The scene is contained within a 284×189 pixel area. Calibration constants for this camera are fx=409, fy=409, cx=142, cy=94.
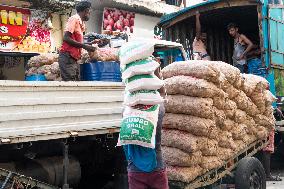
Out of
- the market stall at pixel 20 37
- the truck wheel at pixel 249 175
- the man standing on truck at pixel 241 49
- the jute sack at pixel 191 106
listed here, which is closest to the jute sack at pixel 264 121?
the truck wheel at pixel 249 175

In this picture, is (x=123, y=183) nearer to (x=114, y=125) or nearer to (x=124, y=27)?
(x=114, y=125)

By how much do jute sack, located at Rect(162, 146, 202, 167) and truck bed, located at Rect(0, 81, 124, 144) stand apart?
70cm

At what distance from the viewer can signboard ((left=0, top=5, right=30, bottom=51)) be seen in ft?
35.5

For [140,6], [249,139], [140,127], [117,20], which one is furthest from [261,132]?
[140,6]

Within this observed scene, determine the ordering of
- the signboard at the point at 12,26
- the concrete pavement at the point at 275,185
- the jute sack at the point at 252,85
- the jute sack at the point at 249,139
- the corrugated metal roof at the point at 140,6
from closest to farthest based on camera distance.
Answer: the jute sack at the point at 249,139 < the jute sack at the point at 252,85 < the concrete pavement at the point at 275,185 < the signboard at the point at 12,26 < the corrugated metal roof at the point at 140,6

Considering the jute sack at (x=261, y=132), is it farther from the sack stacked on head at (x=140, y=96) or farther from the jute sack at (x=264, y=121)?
the sack stacked on head at (x=140, y=96)

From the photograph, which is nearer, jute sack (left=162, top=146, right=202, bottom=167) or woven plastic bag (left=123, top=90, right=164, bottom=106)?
woven plastic bag (left=123, top=90, right=164, bottom=106)

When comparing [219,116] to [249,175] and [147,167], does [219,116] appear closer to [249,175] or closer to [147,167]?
[249,175]

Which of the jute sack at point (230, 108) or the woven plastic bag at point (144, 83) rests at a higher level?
the woven plastic bag at point (144, 83)

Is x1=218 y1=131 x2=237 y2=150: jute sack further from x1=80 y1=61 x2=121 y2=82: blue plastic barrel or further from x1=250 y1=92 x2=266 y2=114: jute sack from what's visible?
x1=80 y1=61 x2=121 y2=82: blue plastic barrel

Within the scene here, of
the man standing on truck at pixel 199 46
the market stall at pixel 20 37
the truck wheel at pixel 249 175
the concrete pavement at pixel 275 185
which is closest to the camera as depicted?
the truck wheel at pixel 249 175

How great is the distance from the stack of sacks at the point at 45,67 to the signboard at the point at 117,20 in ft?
24.0

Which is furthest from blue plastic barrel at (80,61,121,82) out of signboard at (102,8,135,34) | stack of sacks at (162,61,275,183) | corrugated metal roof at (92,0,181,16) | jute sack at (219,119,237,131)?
corrugated metal roof at (92,0,181,16)

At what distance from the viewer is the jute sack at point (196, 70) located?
16.6 ft
